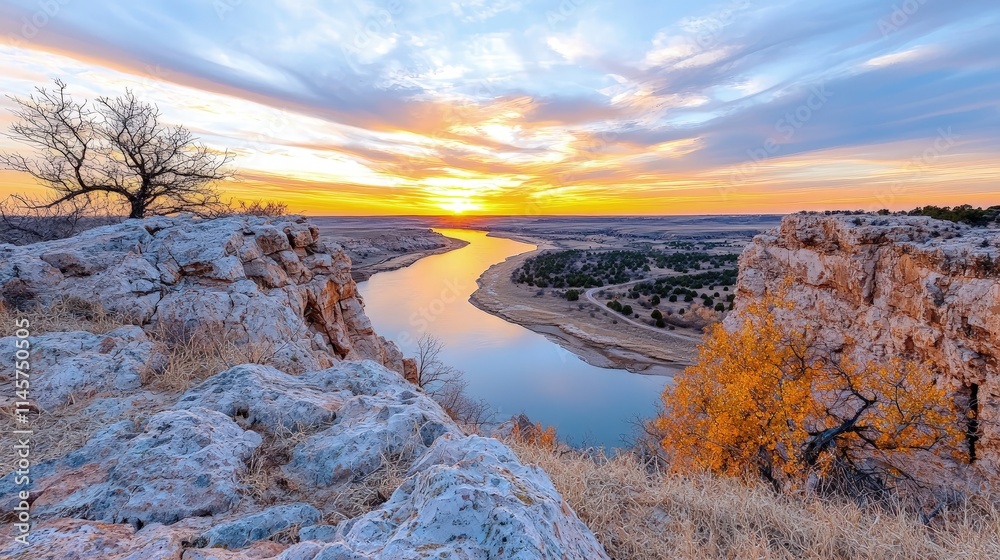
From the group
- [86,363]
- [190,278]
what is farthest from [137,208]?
[86,363]

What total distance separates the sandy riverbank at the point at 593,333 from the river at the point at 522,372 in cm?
89

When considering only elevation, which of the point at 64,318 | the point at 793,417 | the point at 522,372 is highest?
the point at 64,318

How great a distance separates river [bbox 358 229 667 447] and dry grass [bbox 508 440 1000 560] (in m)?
13.1

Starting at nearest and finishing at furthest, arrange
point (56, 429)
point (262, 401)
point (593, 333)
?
point (56, 429) < point (262, 401) < point (593, 333)

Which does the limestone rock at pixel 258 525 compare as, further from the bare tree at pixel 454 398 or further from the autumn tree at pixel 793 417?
the bare tree at pixel 454 398

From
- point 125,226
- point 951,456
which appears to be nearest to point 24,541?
point 125,226

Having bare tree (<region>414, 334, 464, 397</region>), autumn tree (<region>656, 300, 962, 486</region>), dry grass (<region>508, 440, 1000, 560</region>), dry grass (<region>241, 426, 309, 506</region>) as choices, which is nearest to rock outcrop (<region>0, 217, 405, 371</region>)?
dry grass (<region>241, 426, 309, 506</region>)

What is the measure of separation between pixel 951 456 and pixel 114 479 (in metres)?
13.6

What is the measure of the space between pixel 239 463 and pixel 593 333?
89.0 feet

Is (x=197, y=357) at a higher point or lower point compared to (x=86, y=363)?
lower

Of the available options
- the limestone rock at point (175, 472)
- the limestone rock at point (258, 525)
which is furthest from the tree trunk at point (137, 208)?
the limestone rock at point (258, 525)

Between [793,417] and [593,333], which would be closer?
[793,417]

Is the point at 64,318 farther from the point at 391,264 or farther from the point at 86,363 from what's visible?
the point at 391,264

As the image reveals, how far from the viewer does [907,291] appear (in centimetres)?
1095
